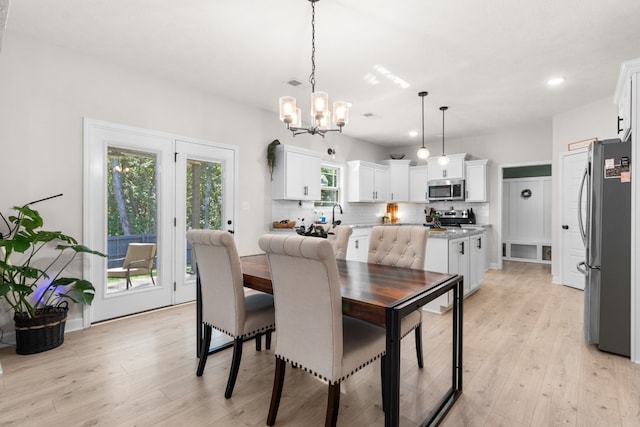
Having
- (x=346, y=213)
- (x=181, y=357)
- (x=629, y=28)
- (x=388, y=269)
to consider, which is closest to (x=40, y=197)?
(x=181, y=357)

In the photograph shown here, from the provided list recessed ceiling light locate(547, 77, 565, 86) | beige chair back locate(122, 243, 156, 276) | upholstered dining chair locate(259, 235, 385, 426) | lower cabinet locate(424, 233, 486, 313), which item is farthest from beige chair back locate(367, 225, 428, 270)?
recessed ceiling light locate(547, 77, 565, 86)

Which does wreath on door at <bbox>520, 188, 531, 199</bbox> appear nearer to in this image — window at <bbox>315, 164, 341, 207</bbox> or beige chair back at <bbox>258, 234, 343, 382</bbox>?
window at <bbox>315, 164, 341, 207</bbox>

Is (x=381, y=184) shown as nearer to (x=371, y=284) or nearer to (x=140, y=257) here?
(x=140, y=257)

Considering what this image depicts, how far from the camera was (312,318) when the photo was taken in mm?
1607

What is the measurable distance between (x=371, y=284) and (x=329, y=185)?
457 cm

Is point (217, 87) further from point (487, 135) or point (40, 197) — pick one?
point (487, 135)

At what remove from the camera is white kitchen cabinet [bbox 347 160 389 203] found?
6.54 meters

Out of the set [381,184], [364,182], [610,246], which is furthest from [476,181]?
[610,246]

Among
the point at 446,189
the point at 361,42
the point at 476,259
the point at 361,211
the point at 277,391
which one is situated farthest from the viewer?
the point at 361,211

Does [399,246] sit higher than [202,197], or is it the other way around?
[202,197]

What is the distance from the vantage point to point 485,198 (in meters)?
6.44

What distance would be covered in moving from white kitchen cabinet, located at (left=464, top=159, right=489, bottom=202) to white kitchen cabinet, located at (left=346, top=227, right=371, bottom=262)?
7.57 ft

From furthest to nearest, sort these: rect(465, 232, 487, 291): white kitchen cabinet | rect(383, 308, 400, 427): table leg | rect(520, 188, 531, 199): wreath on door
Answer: rect(520, 188, 531, 199): wreath on door → rect(465, 232, 487, 291): white kitchen cabinet → rect(383, 308, 400, 427): table leg

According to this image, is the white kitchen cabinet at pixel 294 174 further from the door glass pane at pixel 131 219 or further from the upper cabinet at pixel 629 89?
the upper cabinet at pixel 629 89
